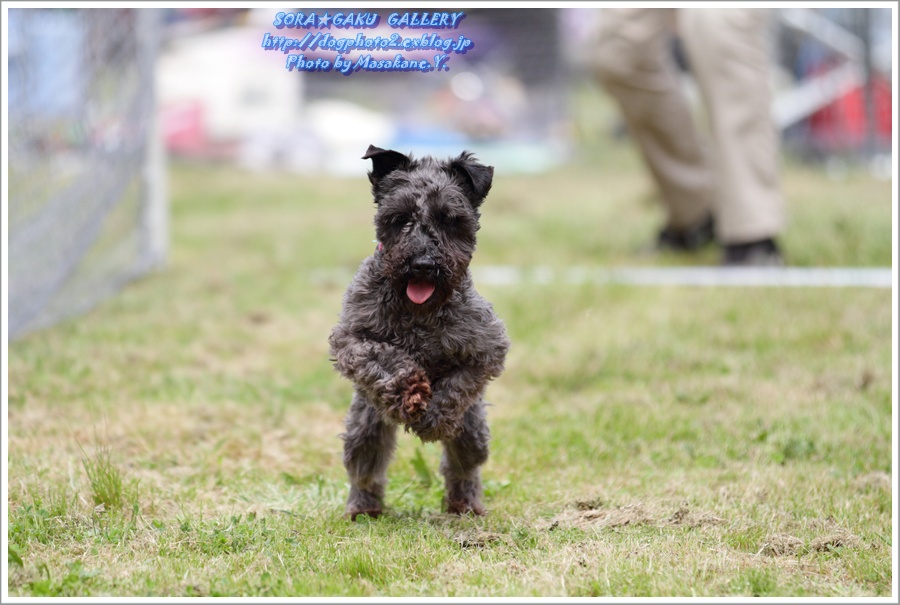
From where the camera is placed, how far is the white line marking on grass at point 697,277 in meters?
8.66

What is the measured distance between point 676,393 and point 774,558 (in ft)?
8.32

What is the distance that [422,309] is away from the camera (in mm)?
4039

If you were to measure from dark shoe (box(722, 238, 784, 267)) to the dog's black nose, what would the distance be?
5.76 metres

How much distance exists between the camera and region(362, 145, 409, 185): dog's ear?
4008 mm

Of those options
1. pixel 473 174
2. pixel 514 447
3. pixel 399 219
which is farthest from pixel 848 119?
pixel 399 219

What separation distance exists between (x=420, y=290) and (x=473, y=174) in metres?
0.48

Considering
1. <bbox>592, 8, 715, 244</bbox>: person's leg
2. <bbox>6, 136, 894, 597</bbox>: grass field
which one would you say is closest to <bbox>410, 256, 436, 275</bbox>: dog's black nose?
<bbox>6, 136, 894, 597</bbox>: grass field

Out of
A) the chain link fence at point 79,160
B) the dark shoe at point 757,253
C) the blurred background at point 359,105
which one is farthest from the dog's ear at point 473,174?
the blurred background at point 359,105

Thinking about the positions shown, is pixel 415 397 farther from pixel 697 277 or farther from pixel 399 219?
pixel 697 277

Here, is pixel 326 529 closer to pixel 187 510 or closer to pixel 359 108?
pixel 187 510

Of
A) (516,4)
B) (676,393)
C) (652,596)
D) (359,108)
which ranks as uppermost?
(359,108)

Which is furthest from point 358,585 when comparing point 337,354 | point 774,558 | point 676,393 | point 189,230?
point 189,230

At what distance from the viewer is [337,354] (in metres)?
4.20

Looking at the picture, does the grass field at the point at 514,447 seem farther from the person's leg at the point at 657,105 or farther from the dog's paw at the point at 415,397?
the person's leg at the point at 657,105
